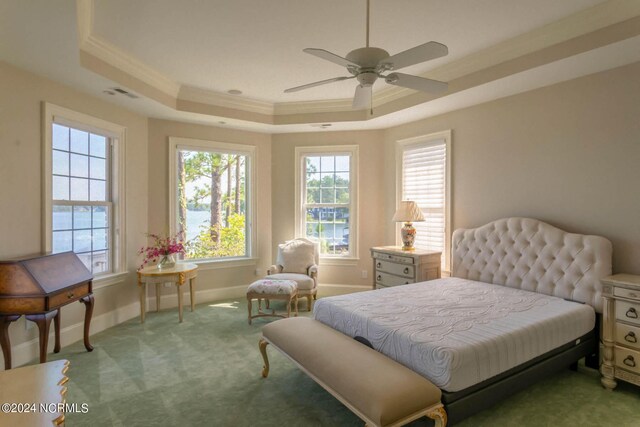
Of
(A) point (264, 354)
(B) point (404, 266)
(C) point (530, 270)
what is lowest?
(A) point (264, 354)

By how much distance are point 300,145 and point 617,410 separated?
468 centimetres

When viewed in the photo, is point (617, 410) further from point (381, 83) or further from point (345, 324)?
point (381, 83)

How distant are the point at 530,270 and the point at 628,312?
876 millimetres

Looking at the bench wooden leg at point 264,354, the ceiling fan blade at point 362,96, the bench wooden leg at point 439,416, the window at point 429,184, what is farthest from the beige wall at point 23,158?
the window at point 429,184

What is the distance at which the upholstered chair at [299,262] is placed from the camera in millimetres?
4736

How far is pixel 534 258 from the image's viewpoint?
134 inches

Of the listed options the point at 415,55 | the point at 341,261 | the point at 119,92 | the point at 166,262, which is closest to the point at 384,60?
the point at 415,55

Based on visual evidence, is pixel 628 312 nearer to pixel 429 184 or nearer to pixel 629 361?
pixel 629 361

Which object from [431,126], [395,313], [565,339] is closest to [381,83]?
[431,126]

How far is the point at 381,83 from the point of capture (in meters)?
4.25

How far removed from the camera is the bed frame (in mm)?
2150

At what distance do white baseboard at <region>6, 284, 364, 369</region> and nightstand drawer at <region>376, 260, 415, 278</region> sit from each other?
83 centimetres

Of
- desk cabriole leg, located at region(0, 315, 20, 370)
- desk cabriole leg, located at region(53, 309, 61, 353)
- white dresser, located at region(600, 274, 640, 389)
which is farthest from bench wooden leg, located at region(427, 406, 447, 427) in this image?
desk cabriole leg, located at region(53, 309, 61, 353)

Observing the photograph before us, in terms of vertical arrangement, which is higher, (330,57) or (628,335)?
(330,57)
